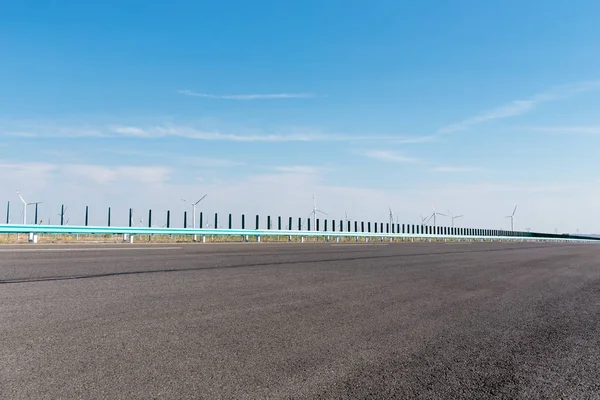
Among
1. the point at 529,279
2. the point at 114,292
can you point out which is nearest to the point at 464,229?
the point at 529,279

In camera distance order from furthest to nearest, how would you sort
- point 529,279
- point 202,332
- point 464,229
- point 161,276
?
point 464,229, point 529,279, point 161,276, point 202,332

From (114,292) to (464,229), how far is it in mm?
79156

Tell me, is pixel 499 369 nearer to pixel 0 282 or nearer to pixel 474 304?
pixel 474 304

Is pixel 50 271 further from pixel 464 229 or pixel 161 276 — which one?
pixel 464 229

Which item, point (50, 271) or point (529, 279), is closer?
point (50, 271)

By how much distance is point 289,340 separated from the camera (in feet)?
13.1

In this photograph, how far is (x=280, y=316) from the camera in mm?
5000

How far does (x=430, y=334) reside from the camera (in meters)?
4.37

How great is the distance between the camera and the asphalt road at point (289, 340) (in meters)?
2.92

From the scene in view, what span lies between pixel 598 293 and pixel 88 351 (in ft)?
24.0

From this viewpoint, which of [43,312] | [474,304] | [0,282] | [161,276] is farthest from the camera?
[161,276]

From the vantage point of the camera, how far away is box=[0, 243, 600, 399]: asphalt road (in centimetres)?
292

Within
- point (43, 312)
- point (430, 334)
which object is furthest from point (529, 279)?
point (43, 312)

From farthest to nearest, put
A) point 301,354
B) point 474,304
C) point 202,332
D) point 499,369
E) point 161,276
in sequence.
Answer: point 161,276, point 474,304, point 202,332, point 301,354, point 499,369
